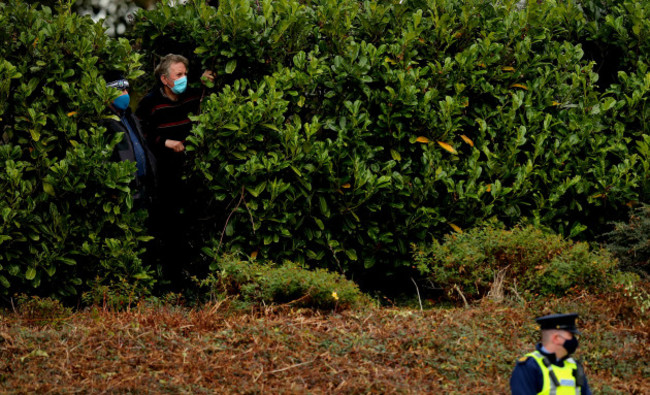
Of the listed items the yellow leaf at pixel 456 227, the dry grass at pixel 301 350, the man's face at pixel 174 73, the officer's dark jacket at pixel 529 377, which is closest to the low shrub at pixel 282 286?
the dry grass at pixel 301 350

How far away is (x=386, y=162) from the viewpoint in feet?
24.0

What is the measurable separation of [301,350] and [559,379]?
6.93 feet

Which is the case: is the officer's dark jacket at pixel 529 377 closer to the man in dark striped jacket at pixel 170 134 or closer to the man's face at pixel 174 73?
the man in dark striped jacket at pixel 170 134

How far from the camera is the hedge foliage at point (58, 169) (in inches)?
256

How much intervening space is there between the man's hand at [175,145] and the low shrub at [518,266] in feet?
8.10

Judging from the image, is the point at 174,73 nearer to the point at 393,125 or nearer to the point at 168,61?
the point at 168,61

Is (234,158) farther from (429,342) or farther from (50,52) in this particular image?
(429,342)

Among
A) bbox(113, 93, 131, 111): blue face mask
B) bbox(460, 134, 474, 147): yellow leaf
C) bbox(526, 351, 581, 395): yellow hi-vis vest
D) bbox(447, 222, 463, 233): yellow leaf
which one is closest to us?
→ bbox(526, 351, 581, 395): yellow hi-vis vest

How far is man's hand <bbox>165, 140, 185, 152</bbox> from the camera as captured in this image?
23.1ft

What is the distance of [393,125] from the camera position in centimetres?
750

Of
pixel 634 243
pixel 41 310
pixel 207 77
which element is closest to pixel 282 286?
pixel 41 310

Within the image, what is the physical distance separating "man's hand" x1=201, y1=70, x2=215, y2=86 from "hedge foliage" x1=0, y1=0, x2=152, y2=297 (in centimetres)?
96

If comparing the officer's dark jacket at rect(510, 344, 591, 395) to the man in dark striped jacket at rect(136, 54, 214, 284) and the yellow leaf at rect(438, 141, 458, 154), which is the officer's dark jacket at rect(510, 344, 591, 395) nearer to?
the yellow leaf at rect(438, 141, 458, 154)

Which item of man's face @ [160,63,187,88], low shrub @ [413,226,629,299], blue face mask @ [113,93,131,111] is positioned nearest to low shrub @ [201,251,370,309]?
low shrub @ [413,226,629,299]
